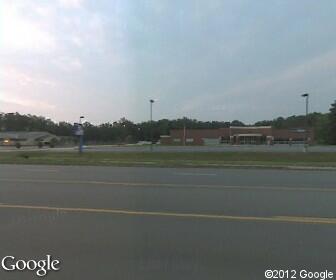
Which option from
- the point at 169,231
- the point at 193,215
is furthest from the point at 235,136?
the point at 169,231

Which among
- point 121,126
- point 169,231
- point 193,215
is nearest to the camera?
point 169,231

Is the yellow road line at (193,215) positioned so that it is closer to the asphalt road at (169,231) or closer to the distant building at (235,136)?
the asphalt road at (169,231)

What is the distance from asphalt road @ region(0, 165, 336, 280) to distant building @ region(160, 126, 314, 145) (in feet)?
367

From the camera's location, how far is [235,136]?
125188 millimetres

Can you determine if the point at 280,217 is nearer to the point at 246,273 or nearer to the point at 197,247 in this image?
the point at 197,247

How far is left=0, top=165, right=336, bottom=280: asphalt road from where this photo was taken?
5.57 m

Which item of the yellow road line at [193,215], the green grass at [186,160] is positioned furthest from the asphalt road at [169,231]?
the green grass at [186,160]
